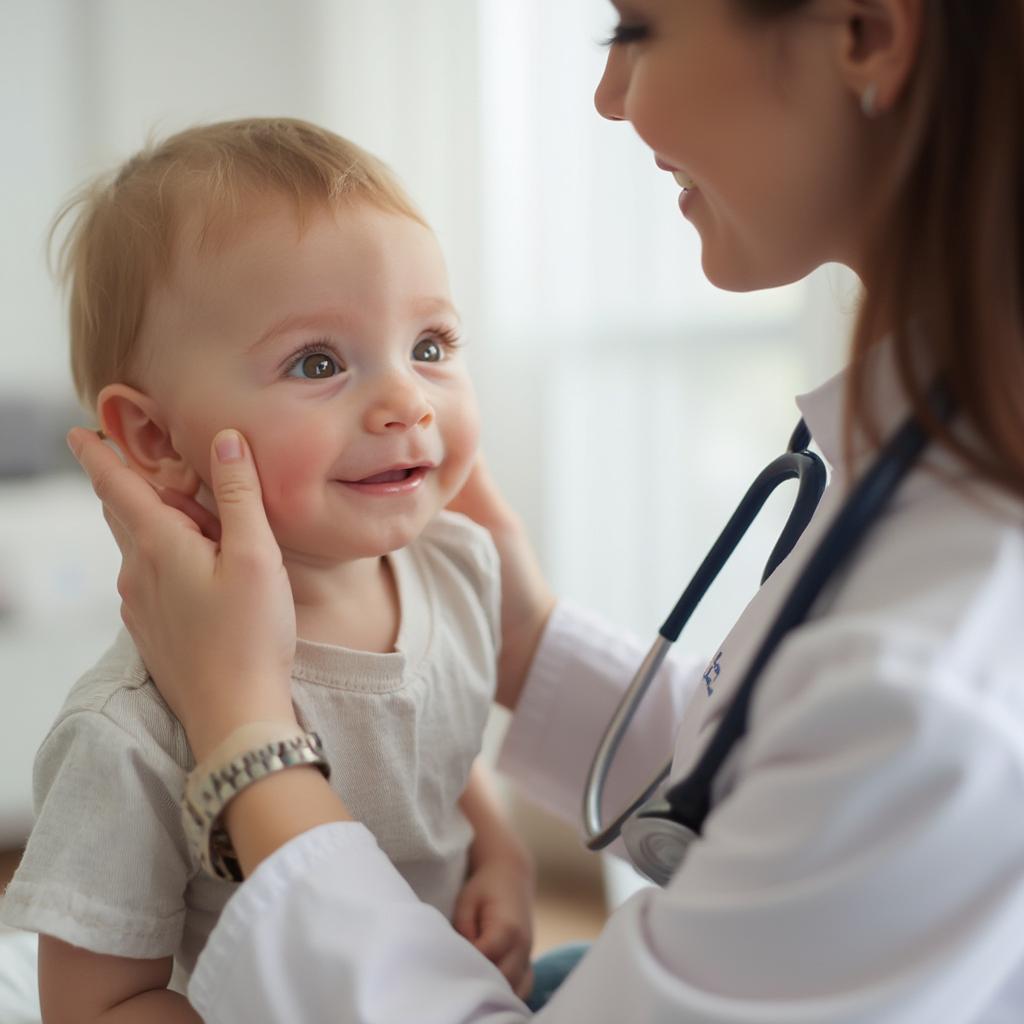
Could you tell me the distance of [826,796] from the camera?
0.62 metres

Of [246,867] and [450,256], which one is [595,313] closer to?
[450,256]

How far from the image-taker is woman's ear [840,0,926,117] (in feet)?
2.25

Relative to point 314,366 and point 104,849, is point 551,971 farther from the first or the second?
point 314,366

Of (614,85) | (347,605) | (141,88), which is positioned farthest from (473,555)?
(141,88)

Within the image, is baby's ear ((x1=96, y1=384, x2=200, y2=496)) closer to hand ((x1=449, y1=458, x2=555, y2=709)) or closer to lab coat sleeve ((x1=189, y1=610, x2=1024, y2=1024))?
hand ((x1=449, y1=458, x2=555, y2=709))

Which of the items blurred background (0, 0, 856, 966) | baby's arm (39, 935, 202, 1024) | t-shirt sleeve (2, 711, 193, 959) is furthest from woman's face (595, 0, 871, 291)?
blurred background (0, 0, 856, 966)

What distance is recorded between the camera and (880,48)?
0.71 m

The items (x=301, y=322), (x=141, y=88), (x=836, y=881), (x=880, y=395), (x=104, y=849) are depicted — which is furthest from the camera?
(x=141, y=88)

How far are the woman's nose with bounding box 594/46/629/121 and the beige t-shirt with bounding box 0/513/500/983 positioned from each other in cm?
46

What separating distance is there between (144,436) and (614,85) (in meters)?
0.48

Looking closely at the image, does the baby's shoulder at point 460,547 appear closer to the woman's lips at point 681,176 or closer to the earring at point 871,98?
the woman's lips at point 681,176

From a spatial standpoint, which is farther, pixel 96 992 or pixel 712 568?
pixel 712 568

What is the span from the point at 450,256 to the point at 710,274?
221 centimetres

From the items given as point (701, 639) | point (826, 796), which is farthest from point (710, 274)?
point (701, 639)
